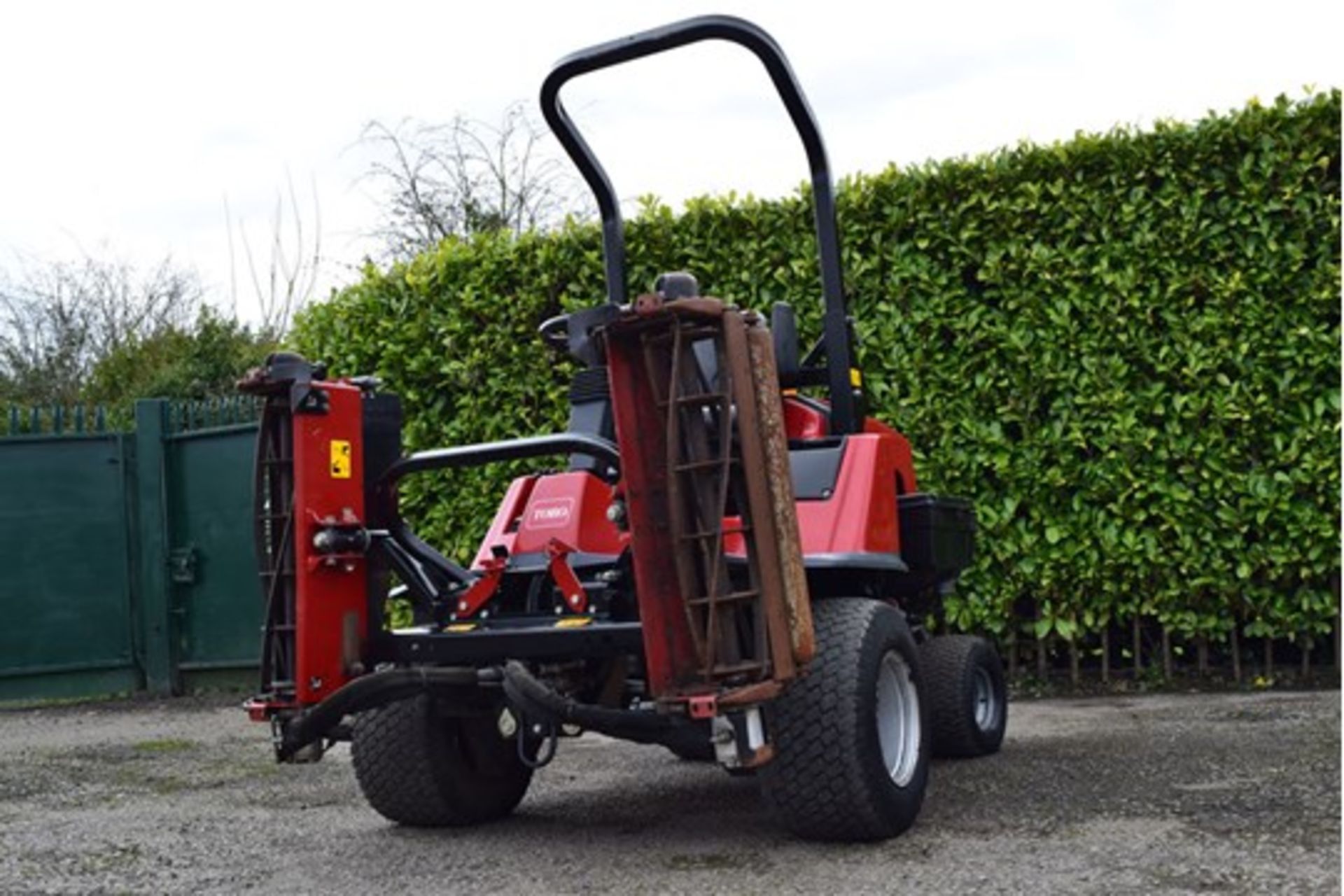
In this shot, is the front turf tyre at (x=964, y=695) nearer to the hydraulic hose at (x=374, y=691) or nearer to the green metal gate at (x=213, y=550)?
the hydraulic hose at (x=374, y=691)

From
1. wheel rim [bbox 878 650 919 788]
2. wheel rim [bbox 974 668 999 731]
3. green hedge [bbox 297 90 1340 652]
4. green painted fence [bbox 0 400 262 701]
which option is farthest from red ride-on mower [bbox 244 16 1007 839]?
green painted fence [bbox 0 400 262 701]

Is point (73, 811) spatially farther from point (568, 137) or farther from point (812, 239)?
point (812, 239)

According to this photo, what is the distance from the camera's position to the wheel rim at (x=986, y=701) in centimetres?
659

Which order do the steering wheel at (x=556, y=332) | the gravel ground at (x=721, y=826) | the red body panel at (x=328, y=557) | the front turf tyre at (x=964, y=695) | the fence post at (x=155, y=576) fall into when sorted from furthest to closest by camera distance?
the fence post at (x=155, y=576) < the front turf tyre at (x=964, y=695) < the steering wheel at (x=556, y=332) < the red body panel at (x=328, y=557) < the gravel ground at (x=721, y=826)

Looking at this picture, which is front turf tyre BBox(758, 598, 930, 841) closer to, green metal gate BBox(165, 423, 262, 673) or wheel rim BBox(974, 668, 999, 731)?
wheel rim BBox(974, 668, 999, 731)

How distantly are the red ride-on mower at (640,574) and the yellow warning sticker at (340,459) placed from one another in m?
0.01

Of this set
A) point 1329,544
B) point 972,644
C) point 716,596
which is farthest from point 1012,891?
point 1329,544

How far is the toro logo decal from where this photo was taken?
17.6 feet

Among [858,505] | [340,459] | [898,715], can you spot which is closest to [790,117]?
[858,505]

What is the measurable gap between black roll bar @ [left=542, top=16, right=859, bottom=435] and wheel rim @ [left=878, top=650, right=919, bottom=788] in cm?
94

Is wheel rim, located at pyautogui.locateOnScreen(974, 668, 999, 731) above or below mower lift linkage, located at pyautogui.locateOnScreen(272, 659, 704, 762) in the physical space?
below

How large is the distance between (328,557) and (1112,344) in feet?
15.3

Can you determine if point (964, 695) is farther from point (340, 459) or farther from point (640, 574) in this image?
point (340, 459)

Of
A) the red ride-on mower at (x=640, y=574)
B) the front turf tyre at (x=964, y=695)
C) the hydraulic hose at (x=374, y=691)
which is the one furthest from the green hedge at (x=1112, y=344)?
the hydraulic hose at (x=374, y=691)
